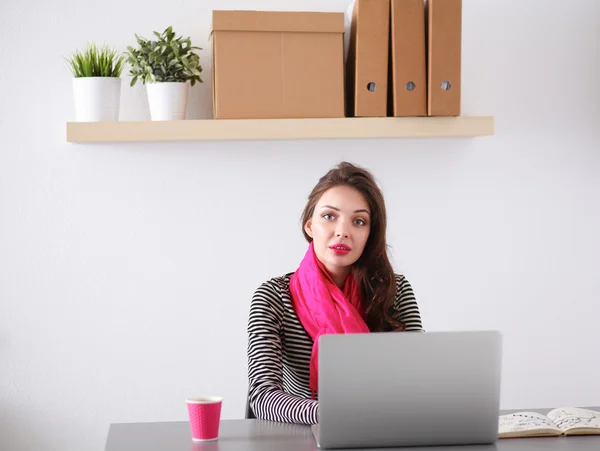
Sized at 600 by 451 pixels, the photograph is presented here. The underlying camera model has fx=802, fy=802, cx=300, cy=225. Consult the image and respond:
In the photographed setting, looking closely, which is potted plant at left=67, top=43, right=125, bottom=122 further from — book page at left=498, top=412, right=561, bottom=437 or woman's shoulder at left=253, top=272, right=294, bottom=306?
book page at left=498, top=412, right=561, bottom=437

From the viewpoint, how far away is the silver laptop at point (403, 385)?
1325mm

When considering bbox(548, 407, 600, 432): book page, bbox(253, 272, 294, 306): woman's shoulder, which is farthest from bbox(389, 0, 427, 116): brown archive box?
bbox(548, 407, 600, 432): book page

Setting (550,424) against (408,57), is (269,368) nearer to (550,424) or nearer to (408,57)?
(550,424)

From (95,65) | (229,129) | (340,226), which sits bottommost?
(340,226)

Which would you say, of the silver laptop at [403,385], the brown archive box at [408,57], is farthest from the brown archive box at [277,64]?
the silver laptop at [403,385]

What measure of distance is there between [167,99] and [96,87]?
223mm

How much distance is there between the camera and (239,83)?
2520 millimetres

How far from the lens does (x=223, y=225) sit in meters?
2.75

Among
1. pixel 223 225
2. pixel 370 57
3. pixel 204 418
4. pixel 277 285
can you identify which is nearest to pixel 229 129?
pixel 223 225

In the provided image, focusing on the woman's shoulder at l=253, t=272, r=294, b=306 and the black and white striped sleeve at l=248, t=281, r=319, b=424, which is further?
the woman's shoulder at l=253, t=272, r=294, b=306

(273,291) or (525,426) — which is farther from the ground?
(273,291)

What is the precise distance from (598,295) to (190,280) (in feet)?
4.85

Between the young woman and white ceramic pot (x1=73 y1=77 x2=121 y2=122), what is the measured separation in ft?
2.85

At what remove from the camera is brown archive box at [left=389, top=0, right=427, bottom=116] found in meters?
Answer: 2.53
